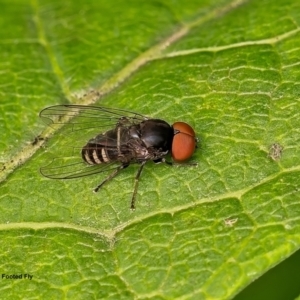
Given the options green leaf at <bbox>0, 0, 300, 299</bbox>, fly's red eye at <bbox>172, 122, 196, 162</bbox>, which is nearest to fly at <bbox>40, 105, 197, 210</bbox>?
fly's red eye at <bbox>172, 122, 196, 162</bbox>

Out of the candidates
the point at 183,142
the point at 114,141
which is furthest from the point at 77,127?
the point at 183,142

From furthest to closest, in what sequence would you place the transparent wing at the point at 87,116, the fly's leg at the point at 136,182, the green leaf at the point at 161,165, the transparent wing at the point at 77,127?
the transparent wing at the point at 87,116
the transparent wing at the point at 77,127
the fly's leg at the point at 136,182
the green leaf at the point at 161,165

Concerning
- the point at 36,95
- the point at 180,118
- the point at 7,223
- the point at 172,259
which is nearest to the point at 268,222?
the point at 172,259

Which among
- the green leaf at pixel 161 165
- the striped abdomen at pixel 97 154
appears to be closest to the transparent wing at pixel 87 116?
the green leaf at pixel 161 165

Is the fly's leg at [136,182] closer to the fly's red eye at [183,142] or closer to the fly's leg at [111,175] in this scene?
the fly's leg at [111,175]

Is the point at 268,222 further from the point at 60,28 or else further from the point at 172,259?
the point at 60,28

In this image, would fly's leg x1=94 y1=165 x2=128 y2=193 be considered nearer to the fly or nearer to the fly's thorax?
the fly
